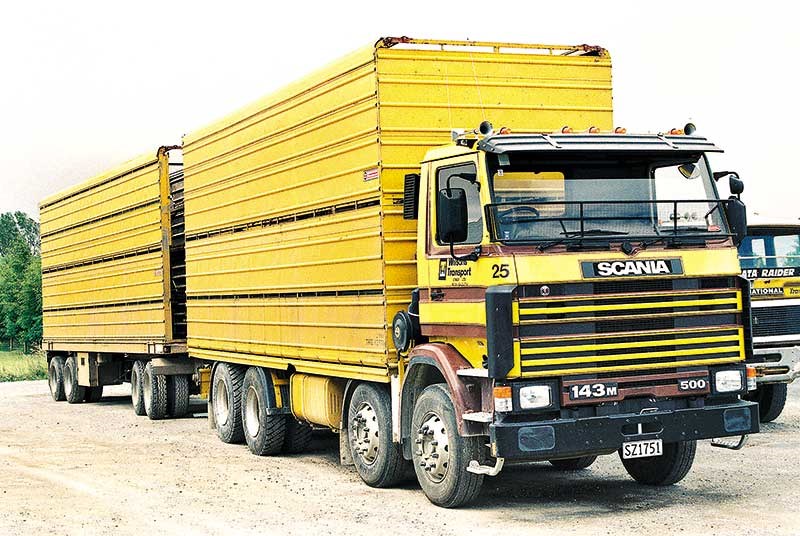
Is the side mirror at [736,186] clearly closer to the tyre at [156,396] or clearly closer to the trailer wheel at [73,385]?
the tyre at [156,396]

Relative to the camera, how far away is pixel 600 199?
33.1ft

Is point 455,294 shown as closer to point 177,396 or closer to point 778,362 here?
point 778,362

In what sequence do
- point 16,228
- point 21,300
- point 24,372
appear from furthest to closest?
1. point 16,228
2. point 21,300
3. point 24,372

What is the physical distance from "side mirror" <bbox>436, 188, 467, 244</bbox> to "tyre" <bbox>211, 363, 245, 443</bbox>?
258 inches

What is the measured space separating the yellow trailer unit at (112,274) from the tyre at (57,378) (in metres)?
0.03

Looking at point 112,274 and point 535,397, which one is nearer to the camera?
point 535,397

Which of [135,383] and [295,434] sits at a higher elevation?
[135,383]

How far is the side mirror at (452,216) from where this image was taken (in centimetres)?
977

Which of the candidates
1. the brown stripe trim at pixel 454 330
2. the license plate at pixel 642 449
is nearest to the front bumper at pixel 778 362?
the license plate at pixel 642 449

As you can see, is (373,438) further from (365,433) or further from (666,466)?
(666,466)

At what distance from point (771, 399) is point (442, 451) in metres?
7.81

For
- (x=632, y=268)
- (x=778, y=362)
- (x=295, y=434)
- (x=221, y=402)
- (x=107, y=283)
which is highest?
(x=107, y=283)

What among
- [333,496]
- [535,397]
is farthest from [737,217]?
[333,496]

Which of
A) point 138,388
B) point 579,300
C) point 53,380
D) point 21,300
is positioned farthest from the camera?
point 21,300
